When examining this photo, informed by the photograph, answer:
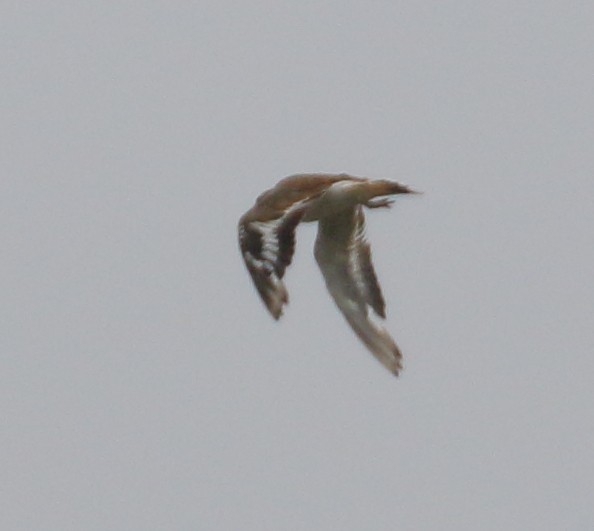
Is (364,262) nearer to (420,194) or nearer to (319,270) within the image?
(319,270)

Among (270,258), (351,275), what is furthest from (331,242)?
(270,258)

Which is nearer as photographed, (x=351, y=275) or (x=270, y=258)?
(x=270, y=258)

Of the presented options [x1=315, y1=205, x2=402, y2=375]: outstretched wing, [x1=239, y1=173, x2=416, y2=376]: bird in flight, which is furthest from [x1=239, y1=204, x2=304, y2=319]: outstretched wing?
[x1=315, y1=205, x2=402, y2=375]: outstretched wing

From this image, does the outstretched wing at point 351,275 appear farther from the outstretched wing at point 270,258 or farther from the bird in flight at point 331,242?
the outstretched wing at point 270,258

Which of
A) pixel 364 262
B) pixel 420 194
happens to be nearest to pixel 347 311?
pixel 364 262

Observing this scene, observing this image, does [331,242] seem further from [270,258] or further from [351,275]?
[270,258]

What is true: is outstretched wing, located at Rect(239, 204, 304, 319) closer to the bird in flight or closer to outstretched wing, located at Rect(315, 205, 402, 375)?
the bird in flight
